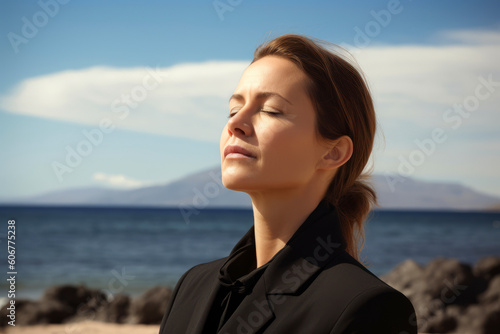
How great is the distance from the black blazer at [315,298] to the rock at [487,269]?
1188 cm

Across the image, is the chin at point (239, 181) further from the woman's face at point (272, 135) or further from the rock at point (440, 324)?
the rock at point (440, 324)

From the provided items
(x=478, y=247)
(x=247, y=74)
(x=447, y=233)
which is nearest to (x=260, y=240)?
(x=247, y=74)

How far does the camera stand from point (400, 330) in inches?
64.8

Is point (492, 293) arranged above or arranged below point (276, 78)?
below

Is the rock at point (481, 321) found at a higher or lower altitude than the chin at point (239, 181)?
lower

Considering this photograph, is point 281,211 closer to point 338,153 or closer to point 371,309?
point 338,153

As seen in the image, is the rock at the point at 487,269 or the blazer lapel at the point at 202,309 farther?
the rock at the point at 487,269

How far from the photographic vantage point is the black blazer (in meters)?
1.64

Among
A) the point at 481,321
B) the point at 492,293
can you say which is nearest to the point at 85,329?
the point at 481,321

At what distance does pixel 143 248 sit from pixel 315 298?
31342 mm

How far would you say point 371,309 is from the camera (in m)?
1.63

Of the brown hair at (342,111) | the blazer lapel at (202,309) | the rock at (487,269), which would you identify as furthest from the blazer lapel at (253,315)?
the rock at (487,269)

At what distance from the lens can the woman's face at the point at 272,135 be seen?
1879 mm

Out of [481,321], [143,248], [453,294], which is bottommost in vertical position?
[143,248]
